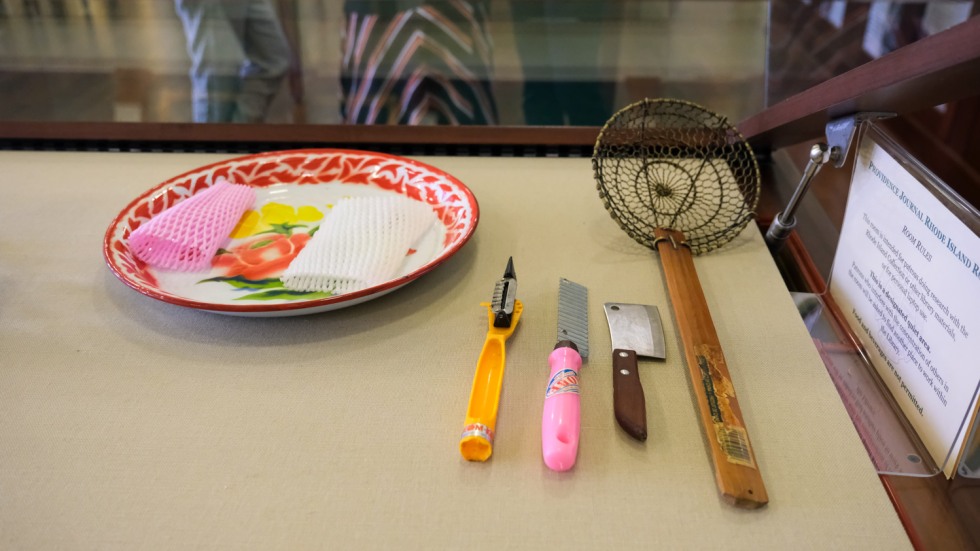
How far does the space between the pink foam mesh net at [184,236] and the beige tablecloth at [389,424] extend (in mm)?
44

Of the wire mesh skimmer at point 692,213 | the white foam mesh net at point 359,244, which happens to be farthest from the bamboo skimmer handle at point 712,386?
the white foam mesh net at point 359,244

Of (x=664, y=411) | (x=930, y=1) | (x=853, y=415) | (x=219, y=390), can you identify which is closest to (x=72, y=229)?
(x=219, y=390)

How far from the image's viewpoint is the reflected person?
0.99 metres

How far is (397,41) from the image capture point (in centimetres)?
102

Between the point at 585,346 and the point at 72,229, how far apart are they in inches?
21.6

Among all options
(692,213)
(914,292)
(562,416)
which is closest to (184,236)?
(562,416)

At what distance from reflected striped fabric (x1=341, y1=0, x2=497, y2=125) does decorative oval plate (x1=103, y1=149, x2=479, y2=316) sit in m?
0.20

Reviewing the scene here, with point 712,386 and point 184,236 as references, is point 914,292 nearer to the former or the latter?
point 712,386

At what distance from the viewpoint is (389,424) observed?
1.71ft

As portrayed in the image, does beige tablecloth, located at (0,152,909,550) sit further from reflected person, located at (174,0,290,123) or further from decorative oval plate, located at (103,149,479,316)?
reflected person, located at (174,0,290,123)

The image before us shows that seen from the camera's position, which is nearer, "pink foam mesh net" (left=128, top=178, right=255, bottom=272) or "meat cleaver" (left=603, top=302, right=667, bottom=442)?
"meat cleaver" (left=603, top=302, right=667, bottom=442)

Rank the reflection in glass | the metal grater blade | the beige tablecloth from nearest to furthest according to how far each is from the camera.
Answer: the beige tablecloth
the metal grater blade
the reflection in glass

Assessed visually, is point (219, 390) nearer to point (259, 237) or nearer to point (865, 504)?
point (259, 237)

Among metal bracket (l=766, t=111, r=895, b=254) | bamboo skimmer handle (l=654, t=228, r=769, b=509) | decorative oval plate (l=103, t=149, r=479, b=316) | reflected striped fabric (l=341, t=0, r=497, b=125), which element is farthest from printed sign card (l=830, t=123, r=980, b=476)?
reflected striped fabric (l=341, t=0, r=497, b=125)
